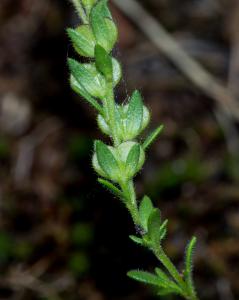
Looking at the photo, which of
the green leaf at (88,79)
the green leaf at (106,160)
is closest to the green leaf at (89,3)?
the green leaf at (88,79)

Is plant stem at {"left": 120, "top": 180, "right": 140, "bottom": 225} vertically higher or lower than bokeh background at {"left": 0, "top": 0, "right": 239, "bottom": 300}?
higher

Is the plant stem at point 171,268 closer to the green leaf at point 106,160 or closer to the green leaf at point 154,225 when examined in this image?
the green leaf at point 154,225

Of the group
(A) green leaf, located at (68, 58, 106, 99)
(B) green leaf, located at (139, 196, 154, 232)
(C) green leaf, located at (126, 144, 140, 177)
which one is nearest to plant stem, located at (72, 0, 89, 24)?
(A) green leaf, located at (68, 58, 106, 99)

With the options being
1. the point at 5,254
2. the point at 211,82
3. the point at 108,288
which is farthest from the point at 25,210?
the point at 211,82

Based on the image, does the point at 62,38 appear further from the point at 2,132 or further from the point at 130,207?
the point at 130,207

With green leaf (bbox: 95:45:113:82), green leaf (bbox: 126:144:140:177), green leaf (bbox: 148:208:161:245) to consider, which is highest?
green leaf (bbox: 95:45:113:82)

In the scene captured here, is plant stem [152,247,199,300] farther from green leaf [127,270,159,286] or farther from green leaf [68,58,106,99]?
green leaf [68,58,106,99]

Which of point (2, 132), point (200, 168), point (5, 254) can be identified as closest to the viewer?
point (5, 254)
